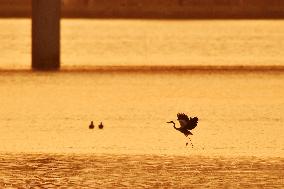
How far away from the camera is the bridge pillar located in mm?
18531

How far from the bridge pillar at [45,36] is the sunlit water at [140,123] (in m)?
0.46

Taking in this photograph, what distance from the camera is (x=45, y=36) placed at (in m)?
18.5

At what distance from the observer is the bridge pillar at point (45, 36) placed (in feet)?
60.8

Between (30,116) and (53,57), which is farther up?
(53,57)

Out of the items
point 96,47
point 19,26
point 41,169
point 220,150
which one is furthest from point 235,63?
point 19,26

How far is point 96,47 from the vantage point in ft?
82.2

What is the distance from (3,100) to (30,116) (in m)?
1.62

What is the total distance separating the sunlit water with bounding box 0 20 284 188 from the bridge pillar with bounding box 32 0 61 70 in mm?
459

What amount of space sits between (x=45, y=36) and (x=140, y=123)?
6.69 meters

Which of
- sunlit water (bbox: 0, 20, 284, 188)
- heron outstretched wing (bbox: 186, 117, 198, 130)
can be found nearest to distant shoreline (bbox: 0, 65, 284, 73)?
sunlit water (bbox: 0, 20, 284, 188)

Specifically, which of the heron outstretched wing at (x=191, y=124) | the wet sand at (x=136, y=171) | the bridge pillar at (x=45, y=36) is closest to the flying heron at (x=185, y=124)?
the heron outstretched wing at (x=191, y=124)
